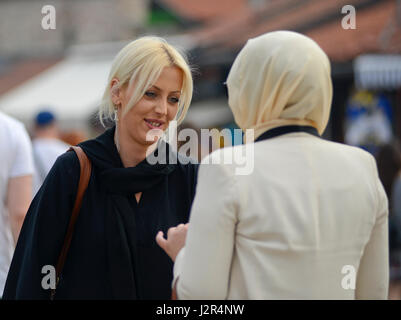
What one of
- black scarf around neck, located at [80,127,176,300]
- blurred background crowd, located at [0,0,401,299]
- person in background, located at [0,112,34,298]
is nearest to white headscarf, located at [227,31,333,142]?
black scarf around neck, located at [80,127,176,300]

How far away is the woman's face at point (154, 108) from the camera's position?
110 inches

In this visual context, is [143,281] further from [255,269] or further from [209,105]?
[209,105]

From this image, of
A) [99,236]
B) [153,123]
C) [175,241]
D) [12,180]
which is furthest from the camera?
[12,180]

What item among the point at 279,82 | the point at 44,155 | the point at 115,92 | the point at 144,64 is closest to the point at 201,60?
the point at 44,155

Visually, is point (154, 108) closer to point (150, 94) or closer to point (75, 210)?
point (150, 94)

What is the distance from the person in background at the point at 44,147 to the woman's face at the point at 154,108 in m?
2.69

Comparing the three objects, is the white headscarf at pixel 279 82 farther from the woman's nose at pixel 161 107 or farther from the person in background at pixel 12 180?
the person in background at pixel 12 180

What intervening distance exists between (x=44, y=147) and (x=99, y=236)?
→ 130 inches

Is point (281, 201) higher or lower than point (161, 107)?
lower

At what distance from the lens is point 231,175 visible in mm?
2004

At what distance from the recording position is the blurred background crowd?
8375 mm

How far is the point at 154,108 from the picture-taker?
9.17 feet

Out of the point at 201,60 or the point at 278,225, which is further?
the point at 201,60
